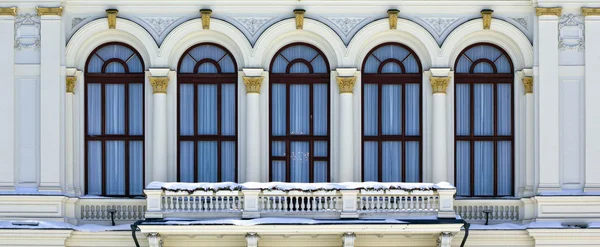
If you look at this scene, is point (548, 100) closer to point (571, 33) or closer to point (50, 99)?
point (571, 33)

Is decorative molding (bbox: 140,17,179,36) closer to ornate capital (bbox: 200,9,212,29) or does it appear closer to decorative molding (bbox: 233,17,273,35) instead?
ornate capital (bbox: 200,9,212,29)

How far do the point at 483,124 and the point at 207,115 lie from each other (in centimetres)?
810

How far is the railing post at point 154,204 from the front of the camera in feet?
149

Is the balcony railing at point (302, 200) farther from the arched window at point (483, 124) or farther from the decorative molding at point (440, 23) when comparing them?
the decorative molding at point (440, 23)

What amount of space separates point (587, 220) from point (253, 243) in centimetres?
959

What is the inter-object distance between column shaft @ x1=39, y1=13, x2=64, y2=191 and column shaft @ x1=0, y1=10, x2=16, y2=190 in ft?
2.71

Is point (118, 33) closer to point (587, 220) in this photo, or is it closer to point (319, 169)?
point (319, 169)

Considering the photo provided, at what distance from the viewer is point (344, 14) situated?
157ft

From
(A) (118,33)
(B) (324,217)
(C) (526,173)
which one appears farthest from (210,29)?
(C) (526,173)

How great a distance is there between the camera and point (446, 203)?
4572 centimetres

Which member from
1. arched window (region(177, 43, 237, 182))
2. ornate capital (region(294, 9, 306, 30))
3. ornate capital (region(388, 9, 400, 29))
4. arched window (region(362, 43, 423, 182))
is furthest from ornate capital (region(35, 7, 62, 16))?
ornate capital (region(388, 9, 400, 29))

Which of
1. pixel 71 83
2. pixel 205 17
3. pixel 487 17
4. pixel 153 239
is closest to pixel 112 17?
pixel 71 83

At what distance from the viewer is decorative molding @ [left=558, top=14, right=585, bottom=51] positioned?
47.2m

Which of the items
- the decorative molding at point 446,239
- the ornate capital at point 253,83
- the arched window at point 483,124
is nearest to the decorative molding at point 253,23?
the ornate capital at point 253,83
